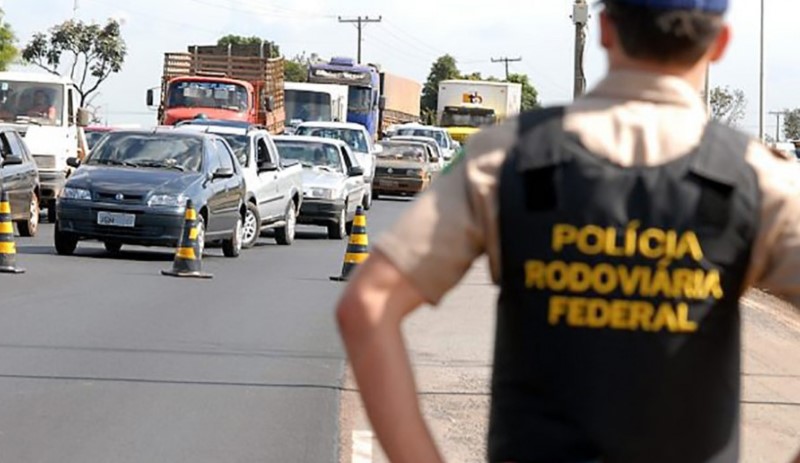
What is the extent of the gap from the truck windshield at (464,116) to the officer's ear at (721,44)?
222 ft

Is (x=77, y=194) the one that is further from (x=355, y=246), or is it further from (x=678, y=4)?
(x=678, y=4)

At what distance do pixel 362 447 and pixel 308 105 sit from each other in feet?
139

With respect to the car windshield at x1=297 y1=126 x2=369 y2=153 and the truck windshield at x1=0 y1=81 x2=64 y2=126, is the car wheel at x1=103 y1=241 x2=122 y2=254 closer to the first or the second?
the truck windshield at x1=0 y1=81 x2=64 y2=126

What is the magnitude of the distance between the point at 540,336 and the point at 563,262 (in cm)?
13

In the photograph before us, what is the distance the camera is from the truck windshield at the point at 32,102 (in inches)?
1158

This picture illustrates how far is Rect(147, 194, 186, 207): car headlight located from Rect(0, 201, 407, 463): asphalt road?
→ 0.94m

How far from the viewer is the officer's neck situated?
294 centimetres

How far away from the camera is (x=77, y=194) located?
20703 mm

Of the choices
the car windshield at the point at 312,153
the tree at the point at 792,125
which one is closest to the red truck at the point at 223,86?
the car windshield at the point at 312,153

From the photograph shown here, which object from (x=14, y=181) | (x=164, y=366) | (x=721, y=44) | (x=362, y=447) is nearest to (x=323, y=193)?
(x=14, y=181)

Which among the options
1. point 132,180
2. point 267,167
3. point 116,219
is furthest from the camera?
point 267,167

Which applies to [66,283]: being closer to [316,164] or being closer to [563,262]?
[316,164]

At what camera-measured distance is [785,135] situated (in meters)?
128

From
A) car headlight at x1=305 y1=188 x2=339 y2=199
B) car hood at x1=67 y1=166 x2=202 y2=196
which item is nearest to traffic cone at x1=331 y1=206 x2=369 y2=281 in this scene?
car hood at x1=67 y1=166 x2=202 y2=196
